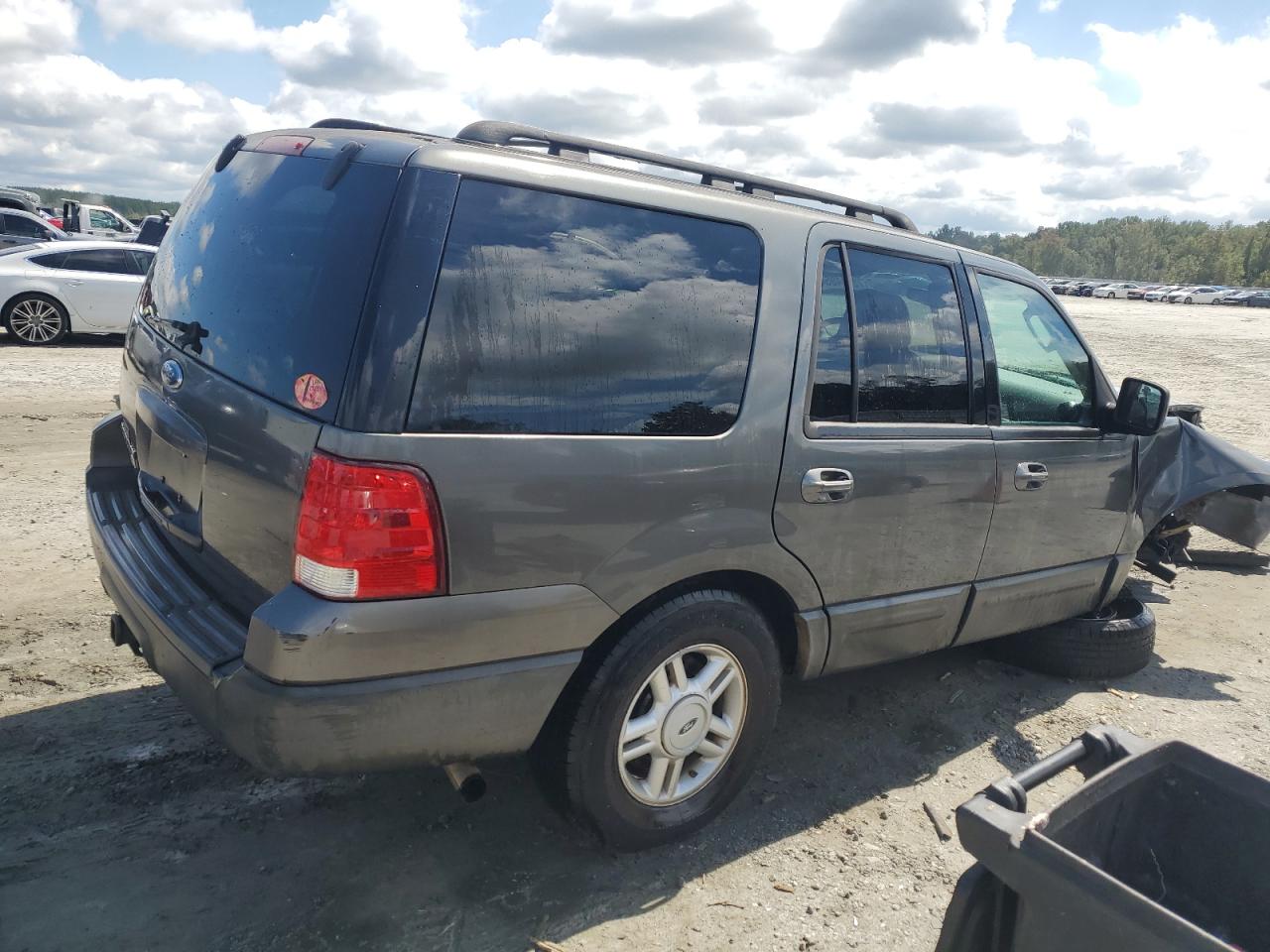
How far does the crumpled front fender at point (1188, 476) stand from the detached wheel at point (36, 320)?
1335cm

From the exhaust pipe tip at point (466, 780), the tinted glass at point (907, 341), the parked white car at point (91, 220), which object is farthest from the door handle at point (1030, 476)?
the parked white car at point (91, 220)

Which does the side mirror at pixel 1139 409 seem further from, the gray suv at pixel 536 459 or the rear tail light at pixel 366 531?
the rear tail light at pixel 366 531

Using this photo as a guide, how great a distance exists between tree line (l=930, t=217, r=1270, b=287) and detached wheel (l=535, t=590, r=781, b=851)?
11902 centimetres

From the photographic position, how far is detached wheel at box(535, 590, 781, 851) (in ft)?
8.64

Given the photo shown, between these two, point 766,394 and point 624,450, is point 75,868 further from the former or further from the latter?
point 766,394

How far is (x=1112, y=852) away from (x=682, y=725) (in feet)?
3.84

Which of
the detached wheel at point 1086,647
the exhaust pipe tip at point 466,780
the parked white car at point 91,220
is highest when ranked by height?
the parked white car at point 91,220

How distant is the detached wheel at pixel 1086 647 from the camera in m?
4.42

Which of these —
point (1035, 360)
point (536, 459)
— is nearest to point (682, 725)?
point (536, 459)

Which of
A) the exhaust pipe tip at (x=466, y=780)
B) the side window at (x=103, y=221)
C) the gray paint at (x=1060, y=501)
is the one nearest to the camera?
the exhaust pipe tip at (x=466, y=780)

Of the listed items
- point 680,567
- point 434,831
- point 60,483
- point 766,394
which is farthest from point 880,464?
point 60,483

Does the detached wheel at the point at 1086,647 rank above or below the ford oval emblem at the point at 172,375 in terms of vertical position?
below

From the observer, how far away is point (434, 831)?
116 inches

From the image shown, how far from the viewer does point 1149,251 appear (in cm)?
13975
